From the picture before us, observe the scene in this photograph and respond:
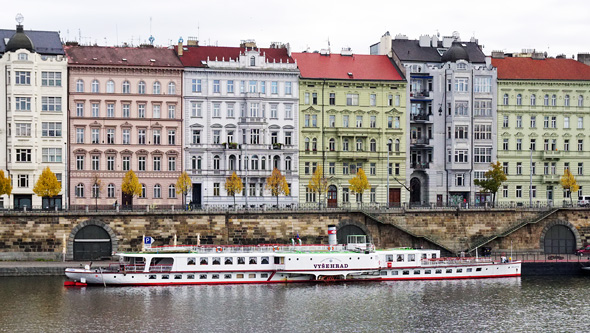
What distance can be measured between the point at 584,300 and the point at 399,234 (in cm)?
2642

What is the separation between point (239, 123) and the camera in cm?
11675

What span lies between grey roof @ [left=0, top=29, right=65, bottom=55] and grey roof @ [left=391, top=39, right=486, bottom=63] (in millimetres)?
37205

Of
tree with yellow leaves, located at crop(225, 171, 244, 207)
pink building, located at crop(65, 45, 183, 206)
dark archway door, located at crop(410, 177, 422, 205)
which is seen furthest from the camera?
dark archway door, located at crop(410, 177, 422, 205)

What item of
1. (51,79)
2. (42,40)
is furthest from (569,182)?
(42,40)

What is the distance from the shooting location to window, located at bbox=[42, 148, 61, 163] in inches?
4365

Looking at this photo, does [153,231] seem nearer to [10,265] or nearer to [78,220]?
[78,220]

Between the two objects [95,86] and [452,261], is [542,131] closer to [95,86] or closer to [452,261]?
[452,261]

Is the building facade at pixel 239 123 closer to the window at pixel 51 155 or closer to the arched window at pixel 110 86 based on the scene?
the arched window at pixel 110 86

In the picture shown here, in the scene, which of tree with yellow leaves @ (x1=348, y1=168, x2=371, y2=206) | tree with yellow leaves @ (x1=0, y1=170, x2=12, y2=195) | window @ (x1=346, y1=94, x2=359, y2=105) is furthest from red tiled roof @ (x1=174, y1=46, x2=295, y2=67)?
tree with yellow leaves @ (x1=0, y1=170, x2=12, y2=195)

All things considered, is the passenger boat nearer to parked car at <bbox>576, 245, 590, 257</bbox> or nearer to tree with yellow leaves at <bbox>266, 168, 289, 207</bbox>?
parked car at <bbox>576, 245, 590, 257</bbox>

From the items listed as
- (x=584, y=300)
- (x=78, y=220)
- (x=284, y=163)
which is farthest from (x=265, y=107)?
(x=584, y=300)

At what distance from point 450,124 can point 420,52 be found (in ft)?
29.6

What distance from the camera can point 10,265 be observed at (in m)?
94.1

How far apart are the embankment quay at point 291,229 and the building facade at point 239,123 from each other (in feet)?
34.1
